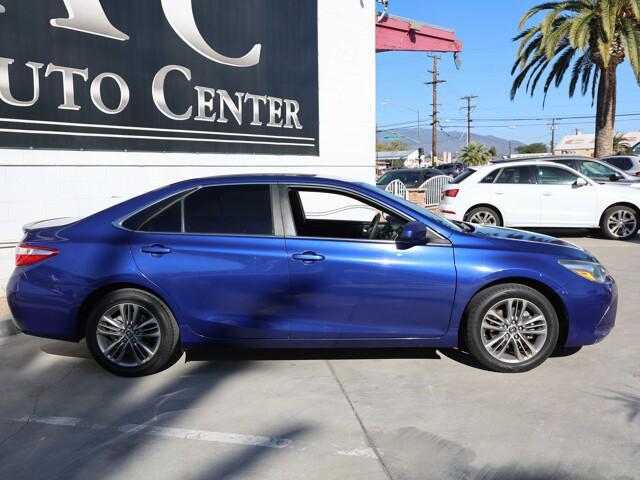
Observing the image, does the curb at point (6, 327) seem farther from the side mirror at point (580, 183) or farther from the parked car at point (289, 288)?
the side mirror at point (580, 183)

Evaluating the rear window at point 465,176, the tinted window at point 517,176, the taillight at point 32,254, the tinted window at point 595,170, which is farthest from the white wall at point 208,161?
the tinted window at point 595,170

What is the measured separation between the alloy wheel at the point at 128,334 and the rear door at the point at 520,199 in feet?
27.7

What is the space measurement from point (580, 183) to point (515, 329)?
7.75 m

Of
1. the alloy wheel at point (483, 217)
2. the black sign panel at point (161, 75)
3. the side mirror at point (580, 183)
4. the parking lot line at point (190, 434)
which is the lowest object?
the parking lot line at point (190, 434)


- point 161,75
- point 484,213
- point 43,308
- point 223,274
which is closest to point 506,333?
point 223,274

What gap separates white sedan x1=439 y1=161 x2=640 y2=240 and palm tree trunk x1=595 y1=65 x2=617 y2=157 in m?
9.76

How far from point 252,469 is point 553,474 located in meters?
Answer: 1.62

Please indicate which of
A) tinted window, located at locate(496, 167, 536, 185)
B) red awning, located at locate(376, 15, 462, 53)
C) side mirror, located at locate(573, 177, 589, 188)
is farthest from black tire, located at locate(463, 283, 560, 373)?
red awning, located at locate(376, 15, 462, 53)

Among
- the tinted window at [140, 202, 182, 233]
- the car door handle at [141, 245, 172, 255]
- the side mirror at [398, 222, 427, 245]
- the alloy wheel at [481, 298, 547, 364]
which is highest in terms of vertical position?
the tinted window at [140, 202, 182, 233]

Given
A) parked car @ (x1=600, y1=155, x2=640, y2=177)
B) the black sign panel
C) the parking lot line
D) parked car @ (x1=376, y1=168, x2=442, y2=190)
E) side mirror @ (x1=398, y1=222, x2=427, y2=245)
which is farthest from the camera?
parked car @ (x1=376, y1=168, x2=442, y2=190)

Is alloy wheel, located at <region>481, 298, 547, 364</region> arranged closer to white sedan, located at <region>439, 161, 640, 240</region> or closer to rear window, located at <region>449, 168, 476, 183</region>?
white sedan, located at <region>439, 161, 640, 240</region>

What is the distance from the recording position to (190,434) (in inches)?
142

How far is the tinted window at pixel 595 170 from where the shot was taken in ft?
40.7

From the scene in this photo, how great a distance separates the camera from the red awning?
567 inches
